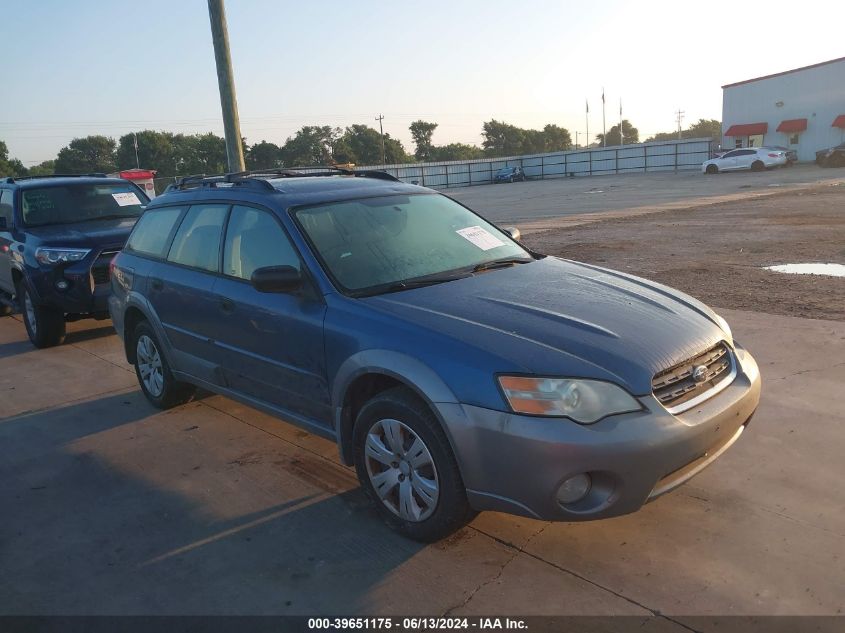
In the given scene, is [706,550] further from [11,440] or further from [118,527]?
[11,440]

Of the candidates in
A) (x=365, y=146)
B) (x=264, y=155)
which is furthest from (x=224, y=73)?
(x=365, y=146)

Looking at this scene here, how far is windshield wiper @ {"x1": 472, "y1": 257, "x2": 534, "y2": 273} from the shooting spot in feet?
13.3

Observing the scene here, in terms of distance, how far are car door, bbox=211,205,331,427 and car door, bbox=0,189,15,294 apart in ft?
17.3

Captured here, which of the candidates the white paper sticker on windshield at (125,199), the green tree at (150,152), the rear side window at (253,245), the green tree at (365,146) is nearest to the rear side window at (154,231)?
the rear side window at (253,245)

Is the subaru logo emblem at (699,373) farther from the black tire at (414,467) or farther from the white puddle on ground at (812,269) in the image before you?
the white puddle on ground at (812,269)

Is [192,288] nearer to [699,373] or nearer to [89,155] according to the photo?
[699,373]

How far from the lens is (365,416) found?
3350 millimetres

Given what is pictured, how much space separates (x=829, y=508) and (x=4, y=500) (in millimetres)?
4441

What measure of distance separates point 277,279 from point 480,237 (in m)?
1.45

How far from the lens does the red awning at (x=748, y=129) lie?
47312mm

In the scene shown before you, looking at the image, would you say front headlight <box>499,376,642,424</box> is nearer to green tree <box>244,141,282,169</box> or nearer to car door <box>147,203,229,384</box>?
car door <box>147,203,229,384</box>

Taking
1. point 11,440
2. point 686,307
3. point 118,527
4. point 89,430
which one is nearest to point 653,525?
point 686,307

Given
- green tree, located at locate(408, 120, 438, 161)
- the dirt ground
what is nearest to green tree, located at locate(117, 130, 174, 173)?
green tree, located at locate(408, 120, 438, 161)

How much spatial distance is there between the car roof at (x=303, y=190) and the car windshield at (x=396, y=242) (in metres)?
0.07
